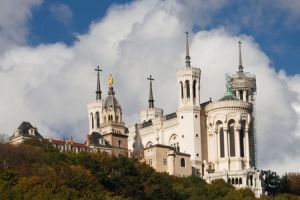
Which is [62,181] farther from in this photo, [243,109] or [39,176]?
[243,109]

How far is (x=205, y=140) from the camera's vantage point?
134 meters

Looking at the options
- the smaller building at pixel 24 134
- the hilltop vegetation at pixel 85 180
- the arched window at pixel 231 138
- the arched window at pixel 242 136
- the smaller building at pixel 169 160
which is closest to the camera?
the hilltop vegetation at pixel 85 180

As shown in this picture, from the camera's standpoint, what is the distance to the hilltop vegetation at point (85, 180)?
104244 millimetres

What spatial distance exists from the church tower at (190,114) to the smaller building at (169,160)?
220 centimetres

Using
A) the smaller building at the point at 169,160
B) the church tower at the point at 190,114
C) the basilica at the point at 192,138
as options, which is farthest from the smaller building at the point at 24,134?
the church tower at the point at 190,114

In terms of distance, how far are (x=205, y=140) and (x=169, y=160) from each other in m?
7.53

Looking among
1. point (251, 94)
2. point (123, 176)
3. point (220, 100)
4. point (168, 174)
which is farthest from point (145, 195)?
point (251, 94)

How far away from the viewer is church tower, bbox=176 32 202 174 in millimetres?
132375

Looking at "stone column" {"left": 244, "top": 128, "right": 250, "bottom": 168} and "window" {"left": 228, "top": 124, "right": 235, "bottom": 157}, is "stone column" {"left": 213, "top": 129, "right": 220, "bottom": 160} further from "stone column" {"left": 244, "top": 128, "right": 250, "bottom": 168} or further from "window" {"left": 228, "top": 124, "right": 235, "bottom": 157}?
"stone column" {"left": 244, "top": 128, "right": 250, "bottom": 168}

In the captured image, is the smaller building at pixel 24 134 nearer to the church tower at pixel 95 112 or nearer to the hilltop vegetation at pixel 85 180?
the hilltop vegetation at pixel 85 180

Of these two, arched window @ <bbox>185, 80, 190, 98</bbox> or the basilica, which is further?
arched window @ <bbox>185, 80, 190, 98</bbox>

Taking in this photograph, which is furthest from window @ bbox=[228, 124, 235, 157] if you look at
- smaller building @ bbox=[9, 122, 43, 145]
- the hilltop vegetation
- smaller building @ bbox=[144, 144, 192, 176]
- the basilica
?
smaller building @ bbox=[9, 122, 43, 145]

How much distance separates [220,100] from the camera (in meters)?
134

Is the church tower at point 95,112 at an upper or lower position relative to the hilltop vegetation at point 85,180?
upper
